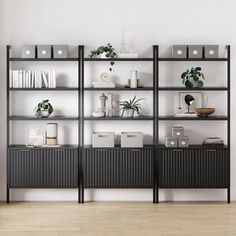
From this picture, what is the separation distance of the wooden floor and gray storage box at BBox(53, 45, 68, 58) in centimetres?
166

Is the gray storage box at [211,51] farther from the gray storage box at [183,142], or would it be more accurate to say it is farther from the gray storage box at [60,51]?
the gray storage box at [60,51]

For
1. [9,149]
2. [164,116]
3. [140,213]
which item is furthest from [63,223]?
[164,116]

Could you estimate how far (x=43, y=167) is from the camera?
5883 millimetres

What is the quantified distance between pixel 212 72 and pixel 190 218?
5.79 ft

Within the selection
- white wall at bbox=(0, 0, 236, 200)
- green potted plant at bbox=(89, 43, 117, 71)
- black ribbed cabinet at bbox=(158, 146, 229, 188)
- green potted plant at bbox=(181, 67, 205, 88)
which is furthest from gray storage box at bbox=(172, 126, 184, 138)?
green potted plant at bbox=(89, 43, 117, 71)

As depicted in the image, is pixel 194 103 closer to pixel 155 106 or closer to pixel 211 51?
pixel 155 106

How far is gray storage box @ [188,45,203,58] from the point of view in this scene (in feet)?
19.3

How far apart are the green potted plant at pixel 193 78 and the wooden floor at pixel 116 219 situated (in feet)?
4.38

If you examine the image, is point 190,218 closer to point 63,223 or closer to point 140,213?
point 140,213

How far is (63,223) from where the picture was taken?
509 centimetres

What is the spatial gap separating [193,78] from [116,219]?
179 centimetres

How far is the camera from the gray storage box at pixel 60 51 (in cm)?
590

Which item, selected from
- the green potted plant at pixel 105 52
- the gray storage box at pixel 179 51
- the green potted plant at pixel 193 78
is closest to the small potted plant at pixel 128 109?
the green potted plant at pixel 105 52
